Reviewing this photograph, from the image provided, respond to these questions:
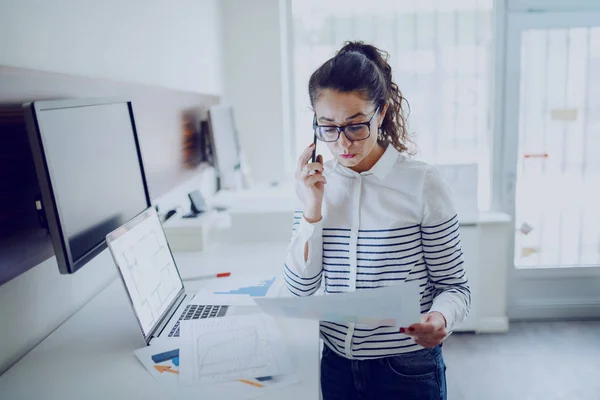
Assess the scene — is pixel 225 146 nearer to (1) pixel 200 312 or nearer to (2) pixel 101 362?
(1) pixel 200 312

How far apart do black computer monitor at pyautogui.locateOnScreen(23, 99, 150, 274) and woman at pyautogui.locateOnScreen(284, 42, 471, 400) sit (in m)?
0.46

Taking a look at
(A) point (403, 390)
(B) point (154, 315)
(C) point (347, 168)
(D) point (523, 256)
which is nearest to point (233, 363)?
(B) point (154, 315)

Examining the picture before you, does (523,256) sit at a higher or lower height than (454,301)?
lower

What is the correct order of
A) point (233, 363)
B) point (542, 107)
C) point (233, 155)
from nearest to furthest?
1. point (233, 363)
2. point (233, 155)
3. point (542, 107)

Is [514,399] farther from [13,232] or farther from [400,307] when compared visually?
[13,232]

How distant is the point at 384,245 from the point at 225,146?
70.0 inches

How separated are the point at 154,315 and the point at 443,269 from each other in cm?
67

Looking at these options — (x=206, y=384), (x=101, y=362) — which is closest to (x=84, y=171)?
(x=101, y=362)

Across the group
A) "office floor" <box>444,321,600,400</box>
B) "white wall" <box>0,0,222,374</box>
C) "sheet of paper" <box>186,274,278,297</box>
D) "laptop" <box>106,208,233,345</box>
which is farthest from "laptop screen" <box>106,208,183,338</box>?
"office floor" <box>444,321,600,400</box>

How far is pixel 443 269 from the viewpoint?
1186mm

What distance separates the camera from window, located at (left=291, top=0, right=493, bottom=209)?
3385 millimetres

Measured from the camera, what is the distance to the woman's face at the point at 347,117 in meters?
1.18

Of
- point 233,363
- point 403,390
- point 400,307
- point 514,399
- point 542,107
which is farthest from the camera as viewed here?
point 542,107

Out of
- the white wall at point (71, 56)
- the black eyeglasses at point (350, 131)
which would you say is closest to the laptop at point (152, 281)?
the white wall at point (71, 56)
